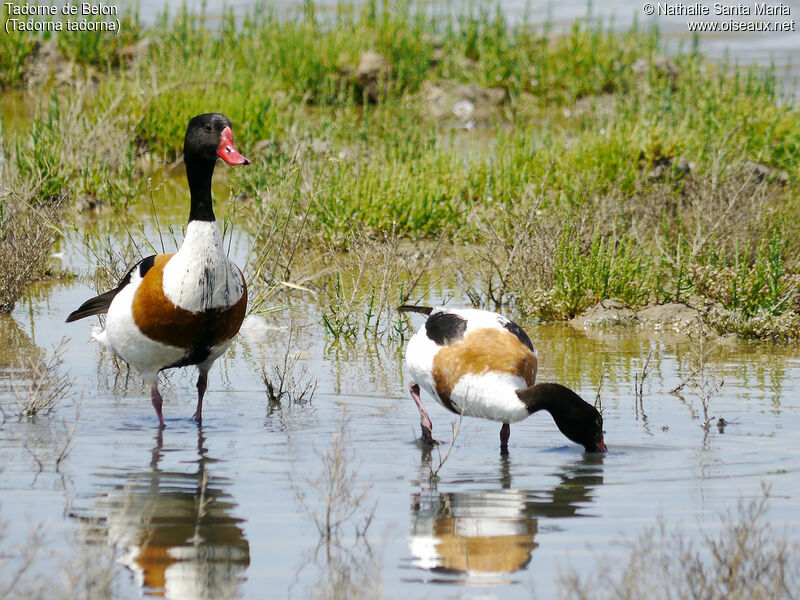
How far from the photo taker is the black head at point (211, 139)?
21.1 ft

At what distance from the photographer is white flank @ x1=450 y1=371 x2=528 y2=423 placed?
5859mm

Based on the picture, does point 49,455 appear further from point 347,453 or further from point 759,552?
point 759,552

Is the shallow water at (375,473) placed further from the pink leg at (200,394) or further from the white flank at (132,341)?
the white flank at (132,341)

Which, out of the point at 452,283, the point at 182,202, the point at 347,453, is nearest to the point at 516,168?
the point at 452,283

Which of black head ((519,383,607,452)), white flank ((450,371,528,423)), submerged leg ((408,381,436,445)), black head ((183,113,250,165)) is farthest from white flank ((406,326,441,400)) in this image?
Answer: black head ((183,113,250,165))

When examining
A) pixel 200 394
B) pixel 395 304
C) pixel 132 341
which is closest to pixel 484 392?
pixel 200 394

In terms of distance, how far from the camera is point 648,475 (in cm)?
571

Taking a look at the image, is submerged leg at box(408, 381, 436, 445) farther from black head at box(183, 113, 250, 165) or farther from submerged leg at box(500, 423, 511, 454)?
black head at box(183, 113, 250, 165)

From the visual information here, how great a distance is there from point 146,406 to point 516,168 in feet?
17.5

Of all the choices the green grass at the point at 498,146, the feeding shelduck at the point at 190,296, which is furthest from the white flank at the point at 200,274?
the green grass at the point at 498,146

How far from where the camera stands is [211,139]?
6.48 m

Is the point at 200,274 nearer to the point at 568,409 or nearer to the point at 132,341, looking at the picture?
the point at 132,341

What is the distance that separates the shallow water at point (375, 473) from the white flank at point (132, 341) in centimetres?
36

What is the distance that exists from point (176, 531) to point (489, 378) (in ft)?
5.68
